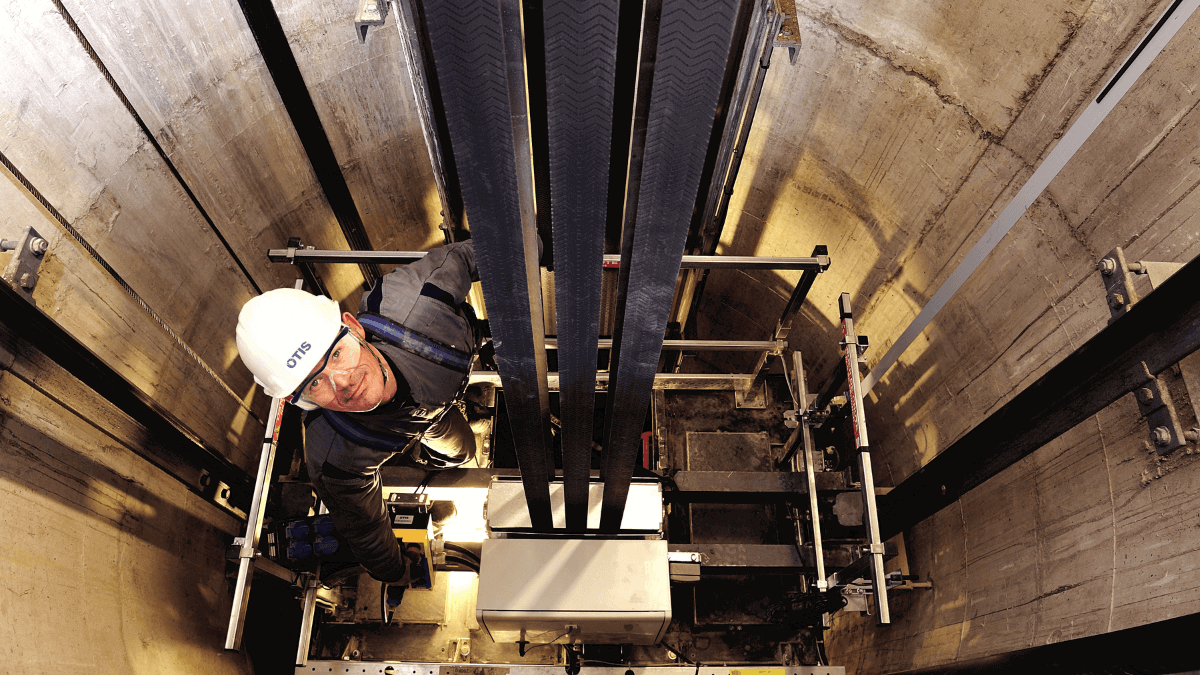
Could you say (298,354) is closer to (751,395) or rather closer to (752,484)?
(752,484)

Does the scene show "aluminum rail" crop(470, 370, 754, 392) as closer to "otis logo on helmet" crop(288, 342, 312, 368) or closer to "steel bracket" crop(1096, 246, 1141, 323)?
"otis logo on helmet" crop(288, 342, 312, 368)

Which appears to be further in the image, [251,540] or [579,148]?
[251,540]

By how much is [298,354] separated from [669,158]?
5.39 ft

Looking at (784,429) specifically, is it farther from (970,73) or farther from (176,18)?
(176,18)

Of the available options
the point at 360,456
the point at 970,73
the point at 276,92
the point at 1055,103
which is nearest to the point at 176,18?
the point at 276,92

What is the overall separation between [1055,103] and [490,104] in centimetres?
218

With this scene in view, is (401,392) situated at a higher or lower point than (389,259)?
lower

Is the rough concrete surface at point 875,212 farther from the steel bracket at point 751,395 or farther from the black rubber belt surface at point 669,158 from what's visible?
the black rubber belt surface at point 669,158

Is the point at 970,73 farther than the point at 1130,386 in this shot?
Yes

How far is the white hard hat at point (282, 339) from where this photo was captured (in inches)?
92.9

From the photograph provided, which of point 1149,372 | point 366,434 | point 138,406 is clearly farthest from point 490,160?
point 138,406

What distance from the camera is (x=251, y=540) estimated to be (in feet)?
10.3

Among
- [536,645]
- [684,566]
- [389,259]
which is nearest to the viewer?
[684,566]

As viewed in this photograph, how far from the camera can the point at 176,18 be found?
2.69m
